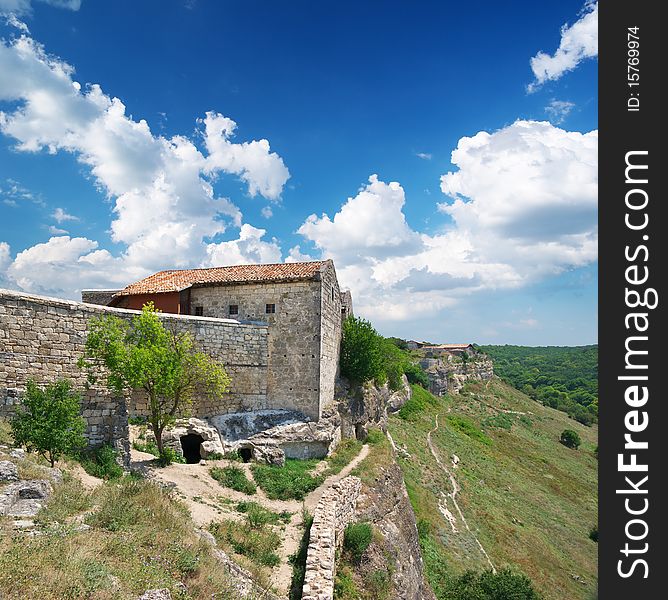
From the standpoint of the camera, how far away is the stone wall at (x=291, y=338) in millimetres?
22609

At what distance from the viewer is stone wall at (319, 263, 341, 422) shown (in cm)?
2330

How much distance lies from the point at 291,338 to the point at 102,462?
413 inches

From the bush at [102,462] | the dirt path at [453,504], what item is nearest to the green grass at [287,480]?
the bush at [102,462]

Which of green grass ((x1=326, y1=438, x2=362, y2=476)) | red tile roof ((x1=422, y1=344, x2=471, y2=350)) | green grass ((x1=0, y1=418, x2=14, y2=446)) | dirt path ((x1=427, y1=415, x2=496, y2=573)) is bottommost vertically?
dirt path ((x1=427, y1=415, x2=496, y2=573))

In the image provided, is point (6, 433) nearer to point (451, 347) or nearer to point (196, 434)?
point (196, 434)

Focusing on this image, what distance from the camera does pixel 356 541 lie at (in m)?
15.1

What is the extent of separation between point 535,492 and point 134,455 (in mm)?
34832

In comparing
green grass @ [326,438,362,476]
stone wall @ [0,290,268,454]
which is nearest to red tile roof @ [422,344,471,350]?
green grass @ [326,438,362,476]

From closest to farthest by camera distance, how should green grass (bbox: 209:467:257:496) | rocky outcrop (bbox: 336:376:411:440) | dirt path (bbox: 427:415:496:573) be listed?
green grass (bbox: 209:467:257:496), dirt path (bbox: 427:415:496:573), rocky outcrop (bbox: 336:376:411:440)

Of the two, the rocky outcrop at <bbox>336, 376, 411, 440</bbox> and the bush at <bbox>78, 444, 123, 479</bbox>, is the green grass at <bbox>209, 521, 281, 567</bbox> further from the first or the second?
the rocky outcrop at <bbox>336, 376, 411, 440</bbox>

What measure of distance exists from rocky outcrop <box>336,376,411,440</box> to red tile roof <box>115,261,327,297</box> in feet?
26.1

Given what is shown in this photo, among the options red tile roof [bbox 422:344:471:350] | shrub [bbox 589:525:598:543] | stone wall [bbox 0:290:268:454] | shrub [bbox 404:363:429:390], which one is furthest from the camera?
red tile roof [bbox 422:344:471:350]
